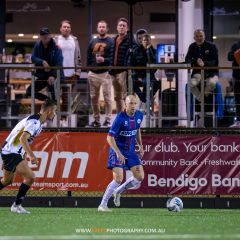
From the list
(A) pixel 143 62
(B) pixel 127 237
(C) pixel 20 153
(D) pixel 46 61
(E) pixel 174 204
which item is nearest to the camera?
(B) pixel 127 237

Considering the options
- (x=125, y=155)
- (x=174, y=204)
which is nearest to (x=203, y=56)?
(x=125, y=155)

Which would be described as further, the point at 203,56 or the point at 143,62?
the point at 143,62

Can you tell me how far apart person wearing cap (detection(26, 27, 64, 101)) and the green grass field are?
281 cm

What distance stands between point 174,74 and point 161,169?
10.5 ft

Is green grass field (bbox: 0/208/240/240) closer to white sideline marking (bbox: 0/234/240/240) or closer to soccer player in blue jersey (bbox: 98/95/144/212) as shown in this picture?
white sideline marking (bbox: 0/234/240/240)

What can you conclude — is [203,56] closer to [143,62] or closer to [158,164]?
[143,62]

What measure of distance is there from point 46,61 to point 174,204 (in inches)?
179

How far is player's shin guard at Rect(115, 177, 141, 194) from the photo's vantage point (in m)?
16.2

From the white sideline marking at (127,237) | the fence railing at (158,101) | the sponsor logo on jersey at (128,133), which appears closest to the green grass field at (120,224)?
the white sideline marking at (127,237)

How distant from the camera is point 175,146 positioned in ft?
57.4

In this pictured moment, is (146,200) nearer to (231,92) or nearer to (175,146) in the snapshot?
(175,146)

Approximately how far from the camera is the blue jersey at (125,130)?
1595 centimetres

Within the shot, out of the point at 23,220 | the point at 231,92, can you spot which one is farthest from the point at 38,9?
the point at 23,220

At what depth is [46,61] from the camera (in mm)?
18625
